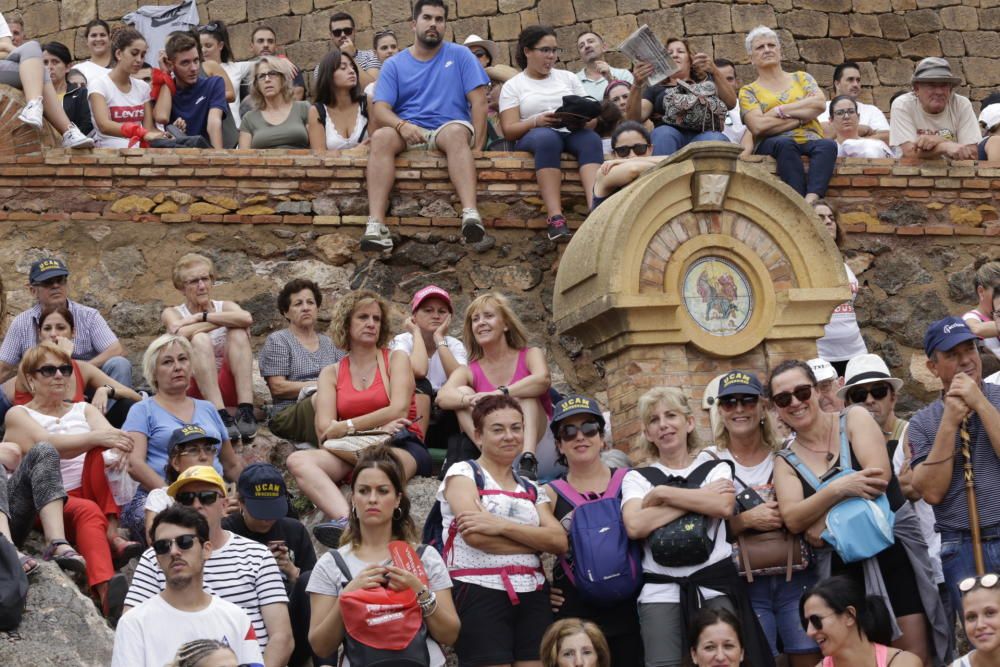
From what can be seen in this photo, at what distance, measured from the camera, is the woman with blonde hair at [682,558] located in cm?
753

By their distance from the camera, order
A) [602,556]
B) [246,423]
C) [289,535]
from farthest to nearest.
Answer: [246,423], [289,535], [602,556]

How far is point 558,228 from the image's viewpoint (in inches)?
489

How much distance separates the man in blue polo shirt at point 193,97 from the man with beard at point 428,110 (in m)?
1.58

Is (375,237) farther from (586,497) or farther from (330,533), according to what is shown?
(586,497)

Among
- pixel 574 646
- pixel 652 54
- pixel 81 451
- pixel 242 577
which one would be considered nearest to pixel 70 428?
pixel 81 451

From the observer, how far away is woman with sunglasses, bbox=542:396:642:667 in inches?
307

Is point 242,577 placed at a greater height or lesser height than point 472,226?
lesser

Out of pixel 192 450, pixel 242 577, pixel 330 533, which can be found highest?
pixel 192 450

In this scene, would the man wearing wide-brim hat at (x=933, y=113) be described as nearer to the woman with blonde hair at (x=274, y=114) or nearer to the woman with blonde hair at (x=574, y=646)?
the woman with blonde hair at (x=274, y=114)

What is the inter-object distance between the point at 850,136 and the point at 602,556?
7.28m

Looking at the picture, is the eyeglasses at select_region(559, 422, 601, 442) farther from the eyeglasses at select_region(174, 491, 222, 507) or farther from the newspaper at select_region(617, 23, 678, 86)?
the newspaper at select_region(617, 23, 678, 86)

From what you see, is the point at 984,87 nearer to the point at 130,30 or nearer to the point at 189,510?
the point at 130,30

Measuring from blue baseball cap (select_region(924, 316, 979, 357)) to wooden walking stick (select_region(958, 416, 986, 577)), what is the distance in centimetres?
38

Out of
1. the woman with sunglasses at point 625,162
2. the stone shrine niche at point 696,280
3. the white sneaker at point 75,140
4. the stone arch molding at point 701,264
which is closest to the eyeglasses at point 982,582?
the stone shrine niche at point 696,280
